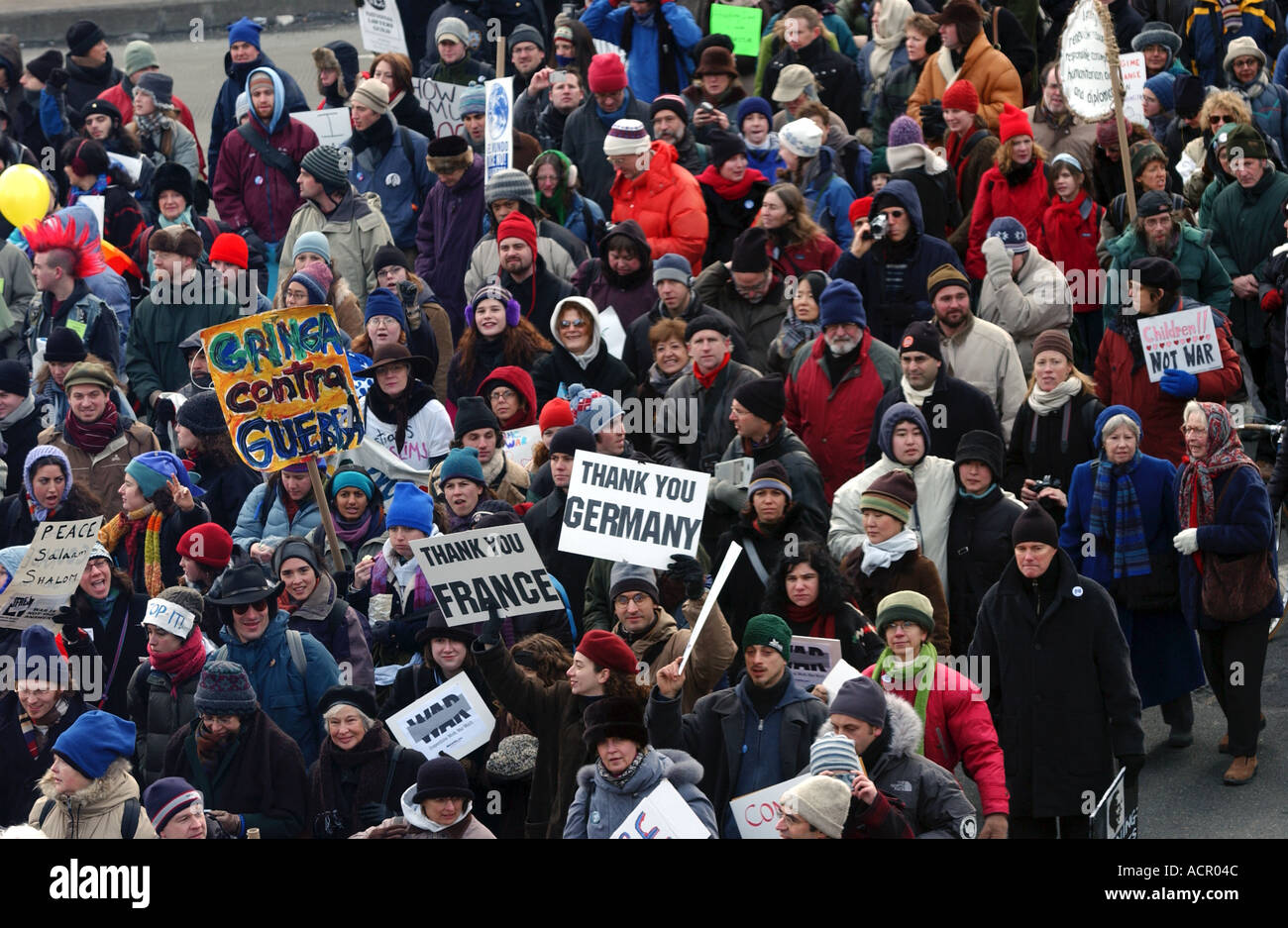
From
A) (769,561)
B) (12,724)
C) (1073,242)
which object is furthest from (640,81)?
(12,724)

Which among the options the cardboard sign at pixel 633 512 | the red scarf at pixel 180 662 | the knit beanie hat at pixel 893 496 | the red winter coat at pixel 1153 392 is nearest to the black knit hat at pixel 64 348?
the red scarf at pixel 180 662

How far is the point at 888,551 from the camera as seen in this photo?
379 inches

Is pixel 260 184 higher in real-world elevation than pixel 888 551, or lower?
higher

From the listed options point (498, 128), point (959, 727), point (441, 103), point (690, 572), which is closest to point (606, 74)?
point (498, 128)

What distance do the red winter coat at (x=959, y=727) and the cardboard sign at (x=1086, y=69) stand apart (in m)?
6.11

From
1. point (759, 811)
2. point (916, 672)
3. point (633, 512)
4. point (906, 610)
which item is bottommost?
point (759, 811)

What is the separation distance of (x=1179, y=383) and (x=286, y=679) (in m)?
5.01

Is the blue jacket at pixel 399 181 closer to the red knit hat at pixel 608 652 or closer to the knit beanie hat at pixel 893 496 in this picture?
the knit beanie hat at pixel 893 496

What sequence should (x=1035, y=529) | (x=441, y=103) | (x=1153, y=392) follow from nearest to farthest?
(x=1035, y=529), (x=1153, y=392), (x=441, y=103)

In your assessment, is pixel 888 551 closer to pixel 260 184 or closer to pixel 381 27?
pixel 260 184

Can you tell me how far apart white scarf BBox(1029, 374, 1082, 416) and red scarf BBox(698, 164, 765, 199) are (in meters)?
3.29

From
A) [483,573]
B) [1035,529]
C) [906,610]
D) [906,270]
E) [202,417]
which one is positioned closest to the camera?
[906,610]

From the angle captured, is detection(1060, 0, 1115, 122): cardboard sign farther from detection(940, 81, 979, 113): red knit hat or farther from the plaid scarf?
the plaid scarf

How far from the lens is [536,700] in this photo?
8656mm
